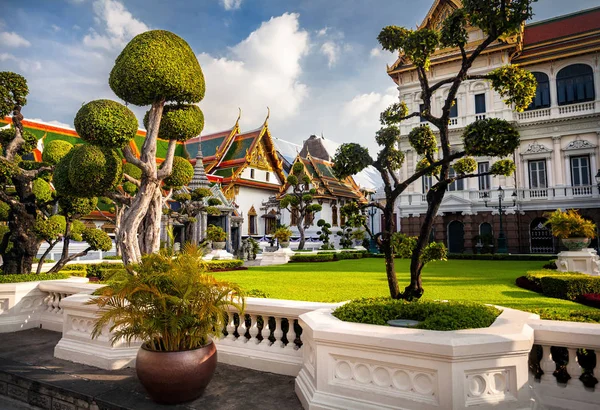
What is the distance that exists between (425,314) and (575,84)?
2796 centimetres

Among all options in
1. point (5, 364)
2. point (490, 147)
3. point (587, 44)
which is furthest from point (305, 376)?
point (587, 44)

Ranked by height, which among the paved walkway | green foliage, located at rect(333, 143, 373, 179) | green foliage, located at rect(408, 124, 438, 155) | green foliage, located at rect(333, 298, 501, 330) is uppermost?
green foliage, located at rect(408, 124, 438, 155)

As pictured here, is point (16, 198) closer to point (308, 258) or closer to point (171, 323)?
point (171, 323)

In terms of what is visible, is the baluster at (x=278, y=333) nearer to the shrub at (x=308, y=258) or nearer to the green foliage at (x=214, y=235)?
the green foliage at (x=214, y=235)

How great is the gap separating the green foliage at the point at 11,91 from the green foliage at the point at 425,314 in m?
7.67

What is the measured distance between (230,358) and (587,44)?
2920 cm

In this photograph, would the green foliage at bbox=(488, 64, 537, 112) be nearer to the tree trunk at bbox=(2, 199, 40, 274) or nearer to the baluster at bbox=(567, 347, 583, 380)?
the baluster at bbox=(567, 347, 583, 380)

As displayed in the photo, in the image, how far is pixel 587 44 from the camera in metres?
24.2

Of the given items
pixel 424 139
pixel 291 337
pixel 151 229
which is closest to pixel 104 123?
pixel 151 229

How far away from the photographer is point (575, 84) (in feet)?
82.0

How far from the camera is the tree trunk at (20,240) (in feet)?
25.0

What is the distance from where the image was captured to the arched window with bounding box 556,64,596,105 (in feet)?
80.7

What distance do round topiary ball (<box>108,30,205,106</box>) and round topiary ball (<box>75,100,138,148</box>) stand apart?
381 mm

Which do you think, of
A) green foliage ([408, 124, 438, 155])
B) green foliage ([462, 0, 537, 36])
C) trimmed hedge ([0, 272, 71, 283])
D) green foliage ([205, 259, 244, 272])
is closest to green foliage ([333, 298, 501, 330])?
green foliage ([408, 124, 438, 155])
